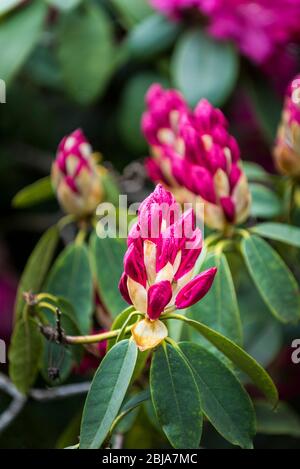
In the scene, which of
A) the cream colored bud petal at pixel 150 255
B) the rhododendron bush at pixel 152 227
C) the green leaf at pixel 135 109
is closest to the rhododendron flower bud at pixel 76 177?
the rhododendron bush at pixel 152 227

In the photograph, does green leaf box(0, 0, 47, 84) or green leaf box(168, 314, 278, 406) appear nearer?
green leaf box(168, 314, 278, 406)

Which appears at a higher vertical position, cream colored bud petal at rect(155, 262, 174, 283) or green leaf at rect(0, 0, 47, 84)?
green leaf at rect(0, 0, 47, 84)

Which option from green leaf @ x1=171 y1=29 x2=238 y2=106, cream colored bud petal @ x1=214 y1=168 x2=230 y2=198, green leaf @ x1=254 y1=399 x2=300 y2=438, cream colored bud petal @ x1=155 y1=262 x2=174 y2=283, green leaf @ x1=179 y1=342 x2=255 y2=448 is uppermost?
green leaf @ x1=171 y1=29 x2=238 y2=106

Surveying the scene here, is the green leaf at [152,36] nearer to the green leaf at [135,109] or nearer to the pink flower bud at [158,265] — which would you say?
the green leaf at [135,109]

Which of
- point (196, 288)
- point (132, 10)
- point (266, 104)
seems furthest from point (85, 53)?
point (196, 288)

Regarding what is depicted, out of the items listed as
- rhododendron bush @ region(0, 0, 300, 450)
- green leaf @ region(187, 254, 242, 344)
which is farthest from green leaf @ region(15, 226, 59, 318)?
green leaf @ region(187, 254, 242, 344)

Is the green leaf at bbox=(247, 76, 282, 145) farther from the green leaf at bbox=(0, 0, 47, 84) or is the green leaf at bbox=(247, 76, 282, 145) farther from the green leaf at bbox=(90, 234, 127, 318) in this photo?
the green leaf at bbox=(90, 234, 127, 318)
